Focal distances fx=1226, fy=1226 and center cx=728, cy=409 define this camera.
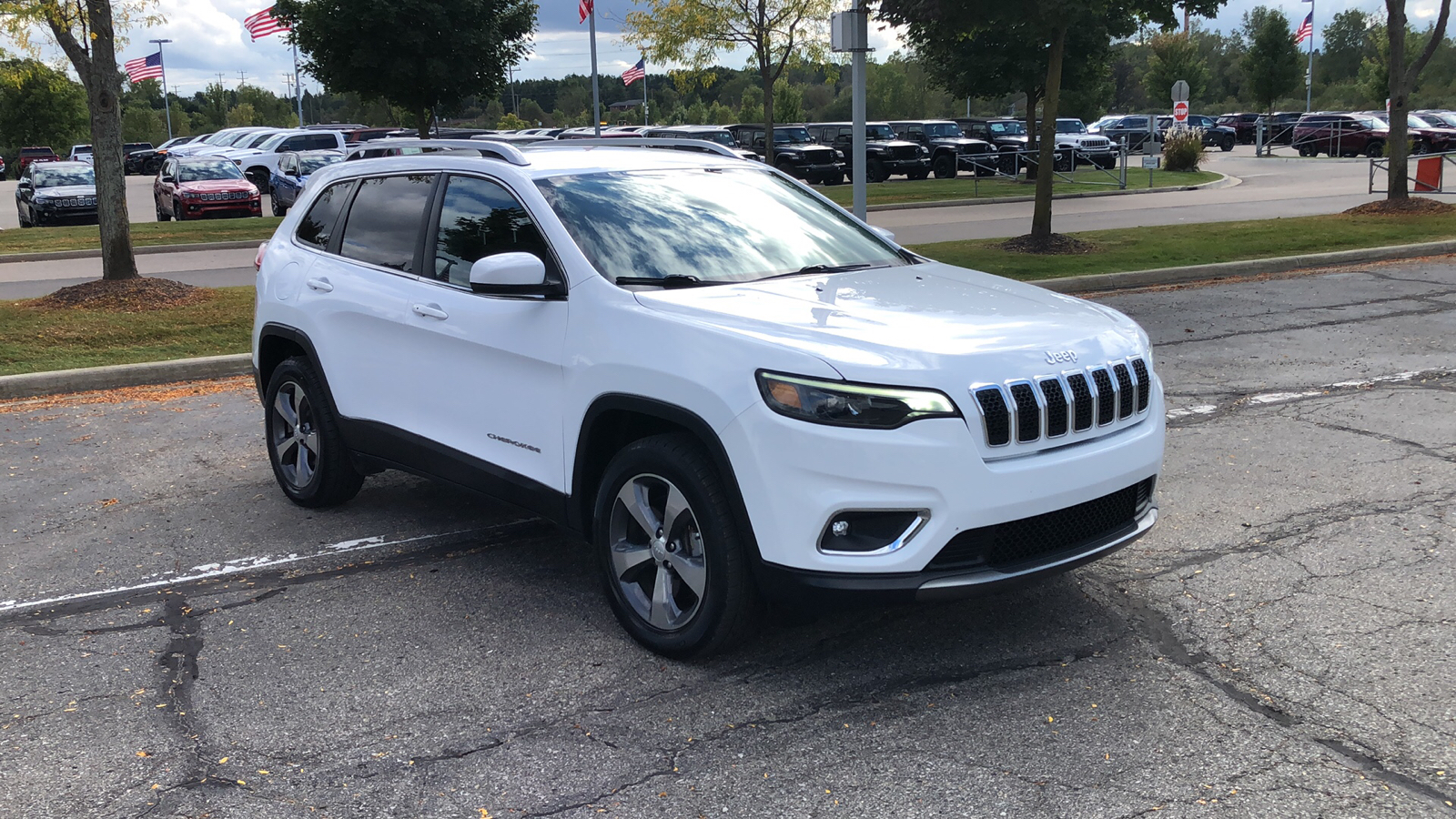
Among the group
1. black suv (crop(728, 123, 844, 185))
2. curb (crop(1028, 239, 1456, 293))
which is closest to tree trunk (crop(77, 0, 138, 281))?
curb (crop(1028, 239, 1456, 293))

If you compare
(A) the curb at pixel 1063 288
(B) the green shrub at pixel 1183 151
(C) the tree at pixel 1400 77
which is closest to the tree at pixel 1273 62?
(B) the green shrub at pixel 1183 151

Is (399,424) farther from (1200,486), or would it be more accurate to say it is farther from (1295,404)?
(1295,404)

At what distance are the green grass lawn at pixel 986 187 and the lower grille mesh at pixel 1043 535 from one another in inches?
866

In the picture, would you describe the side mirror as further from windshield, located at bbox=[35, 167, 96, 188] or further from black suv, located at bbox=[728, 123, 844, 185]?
black suv, located at bbox=[728, 123, 844, 185]

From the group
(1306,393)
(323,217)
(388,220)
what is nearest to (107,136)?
(323,217)

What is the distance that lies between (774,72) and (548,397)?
27.4 m

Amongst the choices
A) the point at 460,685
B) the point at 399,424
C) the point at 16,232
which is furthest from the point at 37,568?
the point at 16,232

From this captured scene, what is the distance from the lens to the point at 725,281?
461 cm

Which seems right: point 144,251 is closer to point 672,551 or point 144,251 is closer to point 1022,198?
point 1022,198

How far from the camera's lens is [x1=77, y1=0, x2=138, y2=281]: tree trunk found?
483 inches

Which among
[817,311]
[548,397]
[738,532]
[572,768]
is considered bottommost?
Answer: [572,768]

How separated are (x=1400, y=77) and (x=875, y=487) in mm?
18798

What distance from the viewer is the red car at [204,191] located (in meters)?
25.6

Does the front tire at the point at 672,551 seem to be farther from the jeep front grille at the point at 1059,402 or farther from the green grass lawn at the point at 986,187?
the green grass lawn at the point at 986,187
